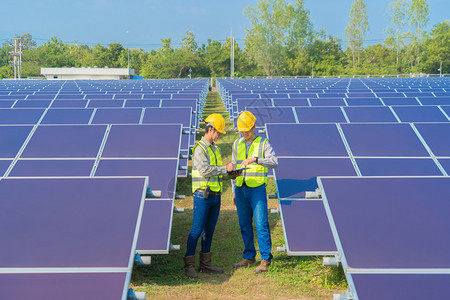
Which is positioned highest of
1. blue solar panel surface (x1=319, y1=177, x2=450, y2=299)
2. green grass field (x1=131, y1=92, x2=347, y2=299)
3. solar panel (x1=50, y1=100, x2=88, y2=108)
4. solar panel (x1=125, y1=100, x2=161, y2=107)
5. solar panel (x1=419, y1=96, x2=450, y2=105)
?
solar panel (x1=419, y1=96, x2=450, y2=105)

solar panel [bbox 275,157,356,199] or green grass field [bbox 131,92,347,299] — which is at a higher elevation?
solar panel [bbox 275,157,356,199]

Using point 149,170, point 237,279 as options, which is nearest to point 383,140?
point 237,279

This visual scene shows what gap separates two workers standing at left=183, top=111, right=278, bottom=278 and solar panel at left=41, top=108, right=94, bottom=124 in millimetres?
6428

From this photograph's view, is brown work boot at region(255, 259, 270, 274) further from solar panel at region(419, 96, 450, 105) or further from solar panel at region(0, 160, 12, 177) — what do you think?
solar panel at region(419, 96, 450, 105)

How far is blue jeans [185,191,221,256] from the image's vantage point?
18.2 feet

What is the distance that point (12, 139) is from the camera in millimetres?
7996

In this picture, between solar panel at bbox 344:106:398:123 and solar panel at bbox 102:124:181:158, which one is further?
solar panel at bbox 344:106:398:123

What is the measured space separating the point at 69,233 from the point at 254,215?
8.28 feet

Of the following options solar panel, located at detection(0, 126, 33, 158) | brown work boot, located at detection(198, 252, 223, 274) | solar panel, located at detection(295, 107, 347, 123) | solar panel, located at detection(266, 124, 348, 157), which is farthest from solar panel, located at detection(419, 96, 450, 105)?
solar panel, located at detection(0, 126, 33, 158)

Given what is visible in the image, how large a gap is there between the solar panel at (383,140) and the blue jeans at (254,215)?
2.10 metres

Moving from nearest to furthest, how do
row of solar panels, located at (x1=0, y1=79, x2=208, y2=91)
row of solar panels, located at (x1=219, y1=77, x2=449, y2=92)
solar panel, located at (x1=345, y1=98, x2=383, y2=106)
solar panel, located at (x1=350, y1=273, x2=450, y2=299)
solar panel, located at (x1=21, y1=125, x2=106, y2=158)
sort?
solar panel, located at (x1=350, y1=273, x2=450, y2=299)
solar panel, located at (x1=21, y1=125, x2=106, y2=158)
solar panel, located at (x1=345, y1=98, x2=383, y2=106)
row of solar panels, located at (x1=219, y1=77, x2=449, y2=92)
row of solar panels, located at (x1=0, y1=79, x2=208, y2=91)

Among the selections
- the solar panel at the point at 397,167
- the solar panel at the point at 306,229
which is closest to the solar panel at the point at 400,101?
the solar panel at the point at 397,167

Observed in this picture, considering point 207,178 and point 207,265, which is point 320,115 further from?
point 207,265

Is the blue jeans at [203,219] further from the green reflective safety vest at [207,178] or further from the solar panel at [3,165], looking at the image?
the solar panel at [3,165]
